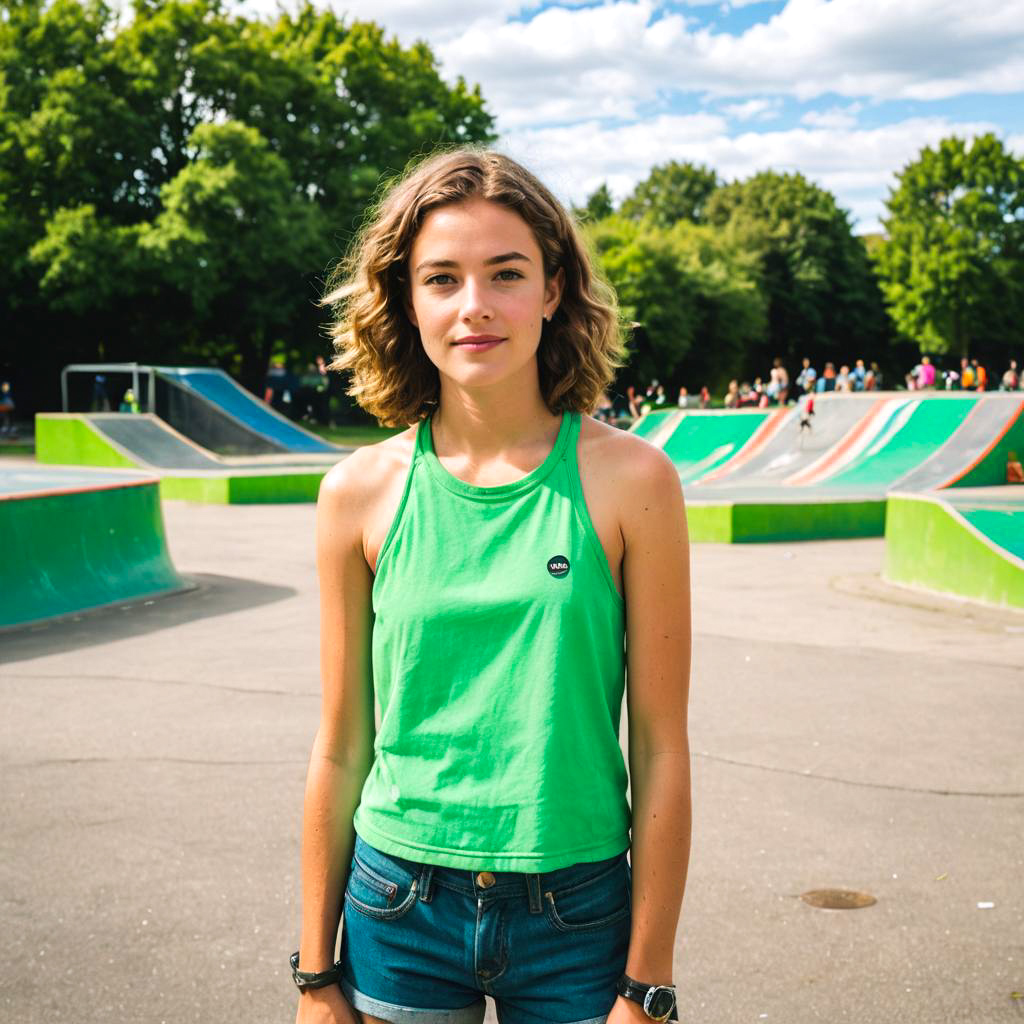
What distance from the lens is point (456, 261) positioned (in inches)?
77.1

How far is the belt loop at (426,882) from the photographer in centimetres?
185

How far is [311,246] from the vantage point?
41.0 metres

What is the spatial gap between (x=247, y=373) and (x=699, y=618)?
123 ft

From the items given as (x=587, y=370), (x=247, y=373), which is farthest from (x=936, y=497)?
(x=247, y=373)

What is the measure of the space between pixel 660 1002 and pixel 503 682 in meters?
0.51

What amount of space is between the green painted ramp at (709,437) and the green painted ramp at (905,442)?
354 cm

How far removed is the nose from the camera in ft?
6.31

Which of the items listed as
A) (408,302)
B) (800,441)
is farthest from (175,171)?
(408,302)

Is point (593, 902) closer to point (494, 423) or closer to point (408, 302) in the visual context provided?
point (494, 423)

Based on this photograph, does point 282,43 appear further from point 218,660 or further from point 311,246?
point 218,660

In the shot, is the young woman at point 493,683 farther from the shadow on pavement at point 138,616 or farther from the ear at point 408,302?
the shadow on pavement at point 138,616

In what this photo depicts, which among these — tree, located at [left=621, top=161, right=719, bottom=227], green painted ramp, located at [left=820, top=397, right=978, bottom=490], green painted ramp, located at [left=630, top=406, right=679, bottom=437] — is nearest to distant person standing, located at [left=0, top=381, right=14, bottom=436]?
green painted ramp, located at [left=630, top=406, right=679, bottom=437]

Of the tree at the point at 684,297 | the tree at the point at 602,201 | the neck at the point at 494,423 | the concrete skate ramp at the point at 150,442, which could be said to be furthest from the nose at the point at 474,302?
the tree at the point at 602,201

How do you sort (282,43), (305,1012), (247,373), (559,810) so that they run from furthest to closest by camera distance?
(282,43), (247,373), (305,1012), (559,810)
